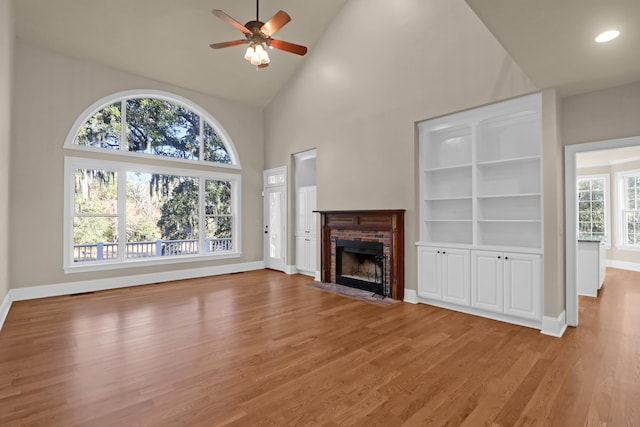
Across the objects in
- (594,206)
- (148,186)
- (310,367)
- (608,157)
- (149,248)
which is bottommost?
(310,367)

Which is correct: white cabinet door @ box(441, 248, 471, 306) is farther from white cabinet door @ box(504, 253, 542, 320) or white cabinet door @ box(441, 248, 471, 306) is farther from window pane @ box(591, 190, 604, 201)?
window pane @ box(591, 190, 604, 201)

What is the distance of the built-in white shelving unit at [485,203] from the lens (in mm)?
3777

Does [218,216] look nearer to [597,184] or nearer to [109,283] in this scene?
[109,283]

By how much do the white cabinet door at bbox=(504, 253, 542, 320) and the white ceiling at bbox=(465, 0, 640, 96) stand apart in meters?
1.89

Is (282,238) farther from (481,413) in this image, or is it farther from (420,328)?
(481,413)

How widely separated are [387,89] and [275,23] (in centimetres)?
201

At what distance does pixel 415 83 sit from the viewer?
4676 mm

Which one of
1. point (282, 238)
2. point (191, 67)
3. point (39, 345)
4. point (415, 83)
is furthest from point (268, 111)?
point (39, 345)

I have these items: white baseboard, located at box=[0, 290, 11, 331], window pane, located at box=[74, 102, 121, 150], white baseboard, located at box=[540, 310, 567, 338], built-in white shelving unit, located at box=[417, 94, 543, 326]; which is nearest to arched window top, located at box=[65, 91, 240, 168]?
window pane, located at box=[74, 102, 121, 150]

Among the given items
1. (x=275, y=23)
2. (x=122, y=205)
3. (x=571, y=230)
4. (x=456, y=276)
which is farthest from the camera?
(x=122, y=205)

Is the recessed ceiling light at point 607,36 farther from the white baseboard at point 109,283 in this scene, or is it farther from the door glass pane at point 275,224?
the white baseboard at point 109,283

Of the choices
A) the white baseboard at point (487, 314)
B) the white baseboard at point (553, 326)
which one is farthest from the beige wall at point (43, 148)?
the white baseboard at point (553, 326)

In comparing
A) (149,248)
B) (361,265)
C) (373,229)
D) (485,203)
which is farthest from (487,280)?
(149,248)

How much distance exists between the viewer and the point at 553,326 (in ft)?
11.2
